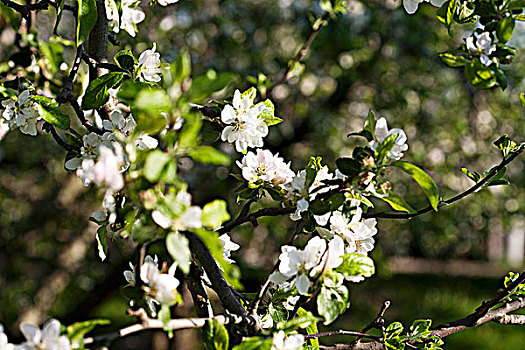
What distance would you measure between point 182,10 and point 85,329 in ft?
9.86

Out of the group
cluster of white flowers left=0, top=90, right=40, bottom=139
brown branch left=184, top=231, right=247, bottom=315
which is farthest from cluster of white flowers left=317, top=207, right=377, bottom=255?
cluster of white flowers left=0, top=90, right=40, bottom=139

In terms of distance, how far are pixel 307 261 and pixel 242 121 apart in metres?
0.27

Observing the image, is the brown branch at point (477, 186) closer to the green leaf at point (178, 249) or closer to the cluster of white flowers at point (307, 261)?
the cluster of white flowers at point (307, 261)

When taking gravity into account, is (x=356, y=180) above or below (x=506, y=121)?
above

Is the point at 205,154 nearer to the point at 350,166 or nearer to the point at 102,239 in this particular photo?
the point at 350,166

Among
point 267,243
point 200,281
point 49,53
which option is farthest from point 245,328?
point 267,243

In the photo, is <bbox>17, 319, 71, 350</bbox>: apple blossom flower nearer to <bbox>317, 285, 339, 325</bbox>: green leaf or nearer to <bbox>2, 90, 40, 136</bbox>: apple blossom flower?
<bbox>317, 285, 339, 325</bbox>: green leaf

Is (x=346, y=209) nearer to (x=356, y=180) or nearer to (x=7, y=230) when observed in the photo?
(x=356, y=180)

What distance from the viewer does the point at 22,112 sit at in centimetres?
98

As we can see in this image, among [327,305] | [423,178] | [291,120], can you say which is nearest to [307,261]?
[327,305]

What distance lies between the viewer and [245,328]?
0.71 m

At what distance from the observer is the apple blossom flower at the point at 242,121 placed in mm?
885

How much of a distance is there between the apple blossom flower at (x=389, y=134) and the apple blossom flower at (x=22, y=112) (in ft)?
1.93

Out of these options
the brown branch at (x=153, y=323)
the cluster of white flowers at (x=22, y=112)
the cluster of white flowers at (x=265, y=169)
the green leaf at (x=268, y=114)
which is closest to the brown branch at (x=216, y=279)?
the brown branch at (x=153, y=323)
